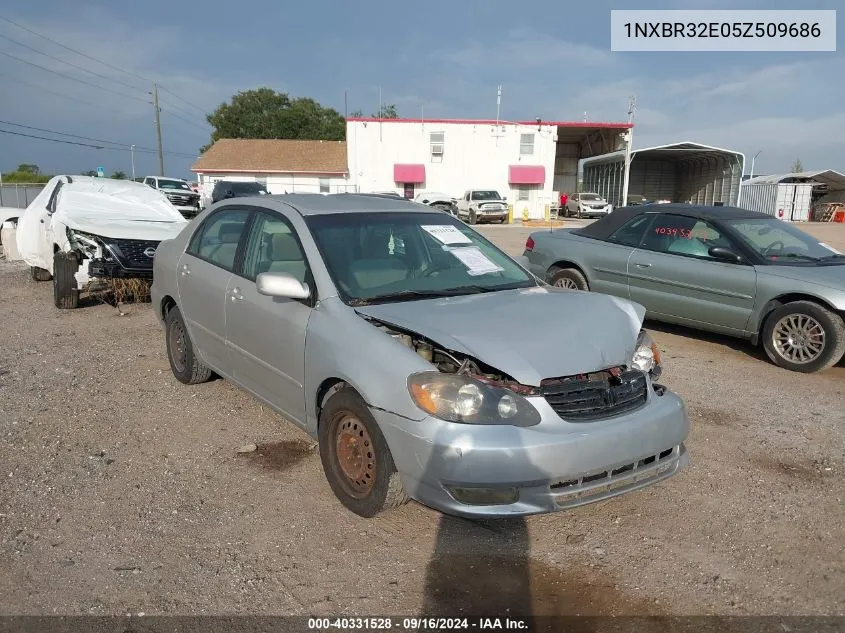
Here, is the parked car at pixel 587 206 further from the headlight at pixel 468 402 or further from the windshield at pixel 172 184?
the headlight at pixel 468 402

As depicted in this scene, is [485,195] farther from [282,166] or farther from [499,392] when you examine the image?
[499,392]

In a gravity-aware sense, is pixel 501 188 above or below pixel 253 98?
below

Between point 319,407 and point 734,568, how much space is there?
2197 millimetres

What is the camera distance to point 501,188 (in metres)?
38.5

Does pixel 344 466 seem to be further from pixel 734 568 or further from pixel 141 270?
pixel 141 270

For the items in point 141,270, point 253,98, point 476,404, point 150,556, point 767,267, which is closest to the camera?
point 476,404

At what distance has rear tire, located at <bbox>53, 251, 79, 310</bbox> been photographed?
8.11 m

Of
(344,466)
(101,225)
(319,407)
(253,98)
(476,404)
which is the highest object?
(253,98)

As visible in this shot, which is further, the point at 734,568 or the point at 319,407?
the point at 319,407

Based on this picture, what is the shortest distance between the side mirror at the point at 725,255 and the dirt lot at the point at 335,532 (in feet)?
6.54

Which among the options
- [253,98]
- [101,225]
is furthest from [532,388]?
[253,98]

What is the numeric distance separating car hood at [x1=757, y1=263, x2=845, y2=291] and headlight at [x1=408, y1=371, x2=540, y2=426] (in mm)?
4482

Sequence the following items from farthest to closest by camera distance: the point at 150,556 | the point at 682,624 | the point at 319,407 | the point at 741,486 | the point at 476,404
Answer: the point at 741,486, the point at 319,407, the point at 150,556, the point at 476,404, the point at 682,624

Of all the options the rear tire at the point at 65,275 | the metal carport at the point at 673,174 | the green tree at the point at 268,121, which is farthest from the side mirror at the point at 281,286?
the green tree at the point at 268,121
